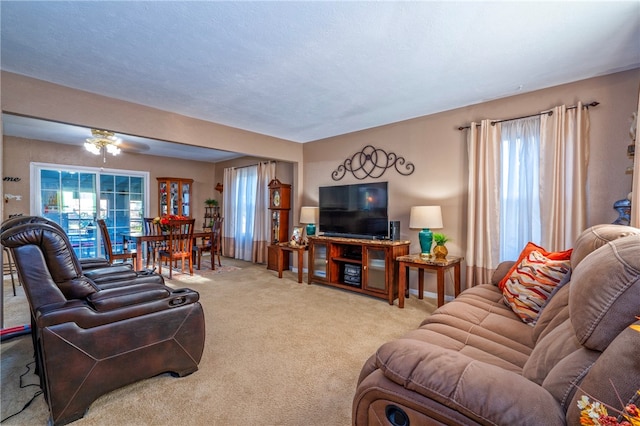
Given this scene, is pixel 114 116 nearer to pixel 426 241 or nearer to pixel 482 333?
pixel 426 241

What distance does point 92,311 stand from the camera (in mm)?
1647

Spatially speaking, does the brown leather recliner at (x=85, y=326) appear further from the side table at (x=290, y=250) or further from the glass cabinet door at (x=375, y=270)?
the side table at (x=290, y=250)

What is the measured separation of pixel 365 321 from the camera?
299cm

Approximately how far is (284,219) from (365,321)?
115 inches

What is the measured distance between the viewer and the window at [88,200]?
5.40 m

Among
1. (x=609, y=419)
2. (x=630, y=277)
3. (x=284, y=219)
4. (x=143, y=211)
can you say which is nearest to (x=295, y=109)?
(x=284, y=219)

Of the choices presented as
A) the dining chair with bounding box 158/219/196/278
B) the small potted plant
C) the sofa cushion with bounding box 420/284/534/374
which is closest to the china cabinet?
the dining chair with bounding box 158/219/196/278

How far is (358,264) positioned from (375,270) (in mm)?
306

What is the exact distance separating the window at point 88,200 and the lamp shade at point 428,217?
6072 mm

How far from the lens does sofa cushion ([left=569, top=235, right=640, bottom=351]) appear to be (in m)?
0.79

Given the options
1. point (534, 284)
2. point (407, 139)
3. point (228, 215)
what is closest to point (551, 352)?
point (534, 284)

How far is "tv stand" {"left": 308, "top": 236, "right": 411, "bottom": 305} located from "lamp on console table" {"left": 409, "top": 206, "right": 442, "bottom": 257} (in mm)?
326

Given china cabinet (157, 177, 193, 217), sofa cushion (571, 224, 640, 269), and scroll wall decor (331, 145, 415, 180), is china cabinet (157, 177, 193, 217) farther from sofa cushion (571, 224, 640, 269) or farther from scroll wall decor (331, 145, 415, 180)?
sofa cushion (571, 224, 640, 269)

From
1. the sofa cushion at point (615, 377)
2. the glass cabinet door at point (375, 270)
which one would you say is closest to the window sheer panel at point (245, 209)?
the glass cabinet door at point (375, 270)
